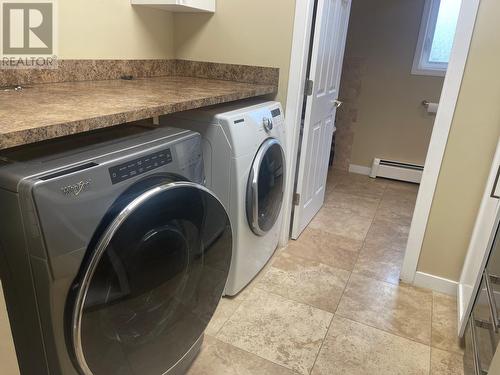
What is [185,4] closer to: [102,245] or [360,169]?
[102,245]

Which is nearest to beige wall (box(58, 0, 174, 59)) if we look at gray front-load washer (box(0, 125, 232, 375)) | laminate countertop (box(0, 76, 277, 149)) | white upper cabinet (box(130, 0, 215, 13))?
white upper cabinet (box(130, 0, 215, 13))

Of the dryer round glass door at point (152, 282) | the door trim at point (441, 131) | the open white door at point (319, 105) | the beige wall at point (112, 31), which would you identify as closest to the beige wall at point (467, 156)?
the door trim at point (441, 131)

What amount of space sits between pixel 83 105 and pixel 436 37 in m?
3.41

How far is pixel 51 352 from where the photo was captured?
0.88 meters

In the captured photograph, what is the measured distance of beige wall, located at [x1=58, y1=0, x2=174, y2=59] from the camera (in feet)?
5.37

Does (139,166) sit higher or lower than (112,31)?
lower

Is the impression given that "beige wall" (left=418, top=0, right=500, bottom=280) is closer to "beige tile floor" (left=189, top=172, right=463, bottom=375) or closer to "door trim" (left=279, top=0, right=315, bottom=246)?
"beige tile floor" (left=189, top=172, right=463, bottom=375)

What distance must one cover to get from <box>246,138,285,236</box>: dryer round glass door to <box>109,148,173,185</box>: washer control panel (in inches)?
25.5

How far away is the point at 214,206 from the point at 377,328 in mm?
1061

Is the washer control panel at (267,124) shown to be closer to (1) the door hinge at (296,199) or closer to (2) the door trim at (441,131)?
(1) the door hinge at (296,199)

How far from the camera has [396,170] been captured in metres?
Result: 3.76

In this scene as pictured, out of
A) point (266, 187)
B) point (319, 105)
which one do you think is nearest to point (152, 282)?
point (266, 187)

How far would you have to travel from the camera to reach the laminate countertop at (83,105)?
825 millimetres

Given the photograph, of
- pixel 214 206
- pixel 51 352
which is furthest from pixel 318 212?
pixel 51 352
